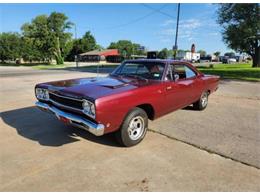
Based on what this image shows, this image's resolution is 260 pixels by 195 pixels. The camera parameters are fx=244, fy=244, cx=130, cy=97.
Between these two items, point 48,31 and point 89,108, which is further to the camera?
point 48,31

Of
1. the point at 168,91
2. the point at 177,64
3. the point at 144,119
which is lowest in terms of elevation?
the point at 144,119

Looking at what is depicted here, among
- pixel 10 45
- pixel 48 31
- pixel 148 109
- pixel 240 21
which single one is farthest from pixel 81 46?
pixel 148 109

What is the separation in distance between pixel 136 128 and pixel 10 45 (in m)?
62.1

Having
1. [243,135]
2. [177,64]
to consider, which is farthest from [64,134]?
[243,135]

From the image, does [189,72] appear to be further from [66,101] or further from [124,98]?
[66,101]

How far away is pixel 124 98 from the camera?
12.9 ft

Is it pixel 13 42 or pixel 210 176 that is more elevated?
pixel 13 42

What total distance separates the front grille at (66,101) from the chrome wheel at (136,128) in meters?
0.95

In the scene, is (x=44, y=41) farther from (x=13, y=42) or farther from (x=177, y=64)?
(x=177, y=64)

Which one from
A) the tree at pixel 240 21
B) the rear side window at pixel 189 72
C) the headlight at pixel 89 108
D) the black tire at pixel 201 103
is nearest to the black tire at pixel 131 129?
the headlight at pixel 89 108

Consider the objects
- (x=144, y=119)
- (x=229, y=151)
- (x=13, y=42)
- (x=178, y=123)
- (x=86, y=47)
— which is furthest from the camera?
(x=86, y=47)

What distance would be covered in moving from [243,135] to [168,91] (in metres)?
1.76

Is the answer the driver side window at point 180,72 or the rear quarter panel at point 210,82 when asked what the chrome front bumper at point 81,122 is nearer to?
the driver side window at point 180,72

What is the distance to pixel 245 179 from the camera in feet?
10.7
